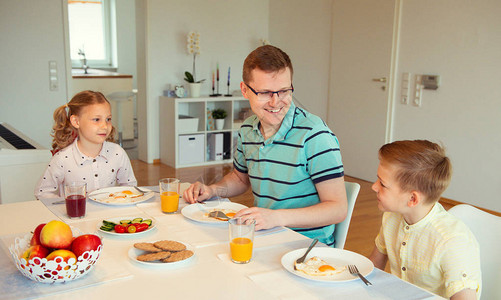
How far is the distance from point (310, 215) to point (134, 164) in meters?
4.33

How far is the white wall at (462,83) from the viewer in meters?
3.90

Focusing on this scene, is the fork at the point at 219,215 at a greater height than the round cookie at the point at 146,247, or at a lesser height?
lesser

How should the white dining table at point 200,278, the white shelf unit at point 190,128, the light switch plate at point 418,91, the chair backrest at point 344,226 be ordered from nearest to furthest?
the white dining table at point 200,278
the chair backrest at point 344,226
the light switch plate at point 418,91
the white shelf unit at point 190,128

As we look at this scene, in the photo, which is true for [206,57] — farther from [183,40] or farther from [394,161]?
[394,161]

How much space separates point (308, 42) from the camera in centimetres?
569

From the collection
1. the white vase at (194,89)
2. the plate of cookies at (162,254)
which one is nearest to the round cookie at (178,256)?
the plate of cookies at (162,254)

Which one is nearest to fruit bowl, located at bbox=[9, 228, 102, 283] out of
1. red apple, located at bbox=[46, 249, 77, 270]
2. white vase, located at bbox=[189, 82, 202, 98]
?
red apple, located at bbox=[46, 249, 77, 270]

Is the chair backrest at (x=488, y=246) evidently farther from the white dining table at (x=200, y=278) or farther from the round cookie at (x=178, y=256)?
the round cookie at (x=178, y=256)

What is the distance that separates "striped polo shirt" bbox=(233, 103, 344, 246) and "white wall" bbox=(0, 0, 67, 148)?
12.2 feet

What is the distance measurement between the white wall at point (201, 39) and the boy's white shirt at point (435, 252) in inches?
175

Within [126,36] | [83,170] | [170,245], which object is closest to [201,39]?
[126,36]

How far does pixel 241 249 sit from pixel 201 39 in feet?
15.8

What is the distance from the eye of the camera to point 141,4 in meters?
5.45

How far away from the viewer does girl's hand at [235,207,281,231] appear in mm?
1498
